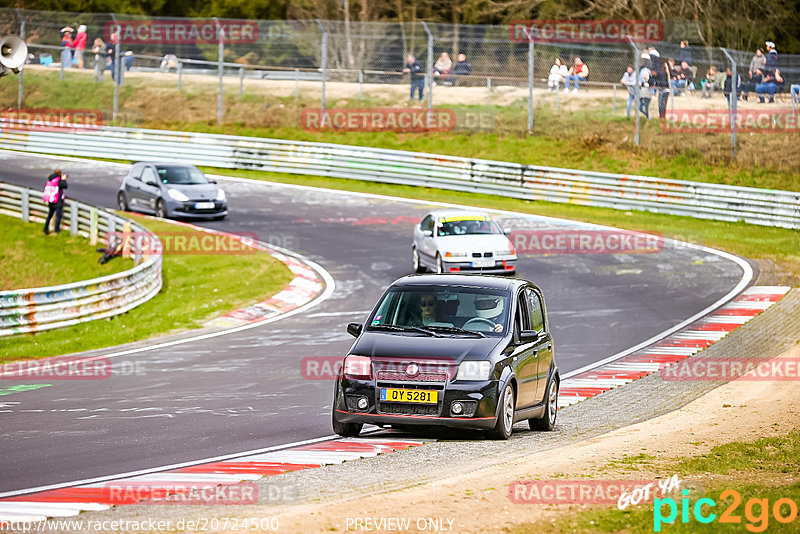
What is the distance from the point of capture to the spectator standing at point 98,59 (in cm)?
4216

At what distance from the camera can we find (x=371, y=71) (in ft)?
132

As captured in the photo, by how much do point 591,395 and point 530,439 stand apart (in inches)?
144

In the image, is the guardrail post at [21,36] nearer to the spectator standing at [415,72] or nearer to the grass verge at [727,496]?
the spectator standing at [415,72]

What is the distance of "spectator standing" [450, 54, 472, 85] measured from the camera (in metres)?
38.4

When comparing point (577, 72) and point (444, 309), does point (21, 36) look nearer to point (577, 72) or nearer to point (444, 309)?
point (577, 72)

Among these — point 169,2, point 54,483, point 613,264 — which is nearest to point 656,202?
point 613,264

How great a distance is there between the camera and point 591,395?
14531mm

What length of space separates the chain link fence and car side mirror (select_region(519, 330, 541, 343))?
22967 millimetres

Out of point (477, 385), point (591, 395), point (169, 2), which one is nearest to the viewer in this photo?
point (477, 385)

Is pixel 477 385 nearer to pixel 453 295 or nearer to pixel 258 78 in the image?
pixel 453 295

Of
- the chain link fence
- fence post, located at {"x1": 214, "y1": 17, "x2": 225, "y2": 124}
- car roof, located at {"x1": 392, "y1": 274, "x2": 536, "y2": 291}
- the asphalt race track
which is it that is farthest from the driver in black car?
fence post, located at {"x1": 214, "y1": 17, "x2": 225, "y2": 124}
